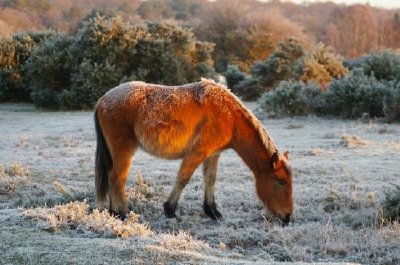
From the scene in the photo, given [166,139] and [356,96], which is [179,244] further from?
[356,96]

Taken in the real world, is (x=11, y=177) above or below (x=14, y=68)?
below

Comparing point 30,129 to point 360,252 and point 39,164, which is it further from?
point 360,252

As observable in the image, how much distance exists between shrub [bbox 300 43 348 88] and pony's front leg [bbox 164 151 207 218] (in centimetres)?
1698

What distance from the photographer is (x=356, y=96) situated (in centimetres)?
1872

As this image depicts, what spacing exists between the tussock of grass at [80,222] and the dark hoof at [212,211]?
189cm

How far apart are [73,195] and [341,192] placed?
4.31 meters

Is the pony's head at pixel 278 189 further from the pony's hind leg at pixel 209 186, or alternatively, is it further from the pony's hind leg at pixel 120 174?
the pony's hind leg at pixel 120 174

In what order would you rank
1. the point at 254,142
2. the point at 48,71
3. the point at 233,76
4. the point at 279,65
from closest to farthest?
the point at 254,142
the point at 48,71
the point at 279,65
the point at 233,76

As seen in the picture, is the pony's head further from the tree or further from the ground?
the tree

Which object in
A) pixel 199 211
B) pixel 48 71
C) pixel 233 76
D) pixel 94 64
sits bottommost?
pixel 199 211

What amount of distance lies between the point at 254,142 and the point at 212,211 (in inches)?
48.7

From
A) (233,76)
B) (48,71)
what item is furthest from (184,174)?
(233,76)

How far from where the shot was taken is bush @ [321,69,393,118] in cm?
1852

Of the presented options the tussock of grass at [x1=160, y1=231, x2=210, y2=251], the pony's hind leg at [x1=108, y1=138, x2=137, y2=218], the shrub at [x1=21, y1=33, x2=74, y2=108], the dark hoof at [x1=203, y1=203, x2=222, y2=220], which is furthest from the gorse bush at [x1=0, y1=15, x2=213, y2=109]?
the tussock of grass at [x1=160, y1=231, x2=210, y2=251]
